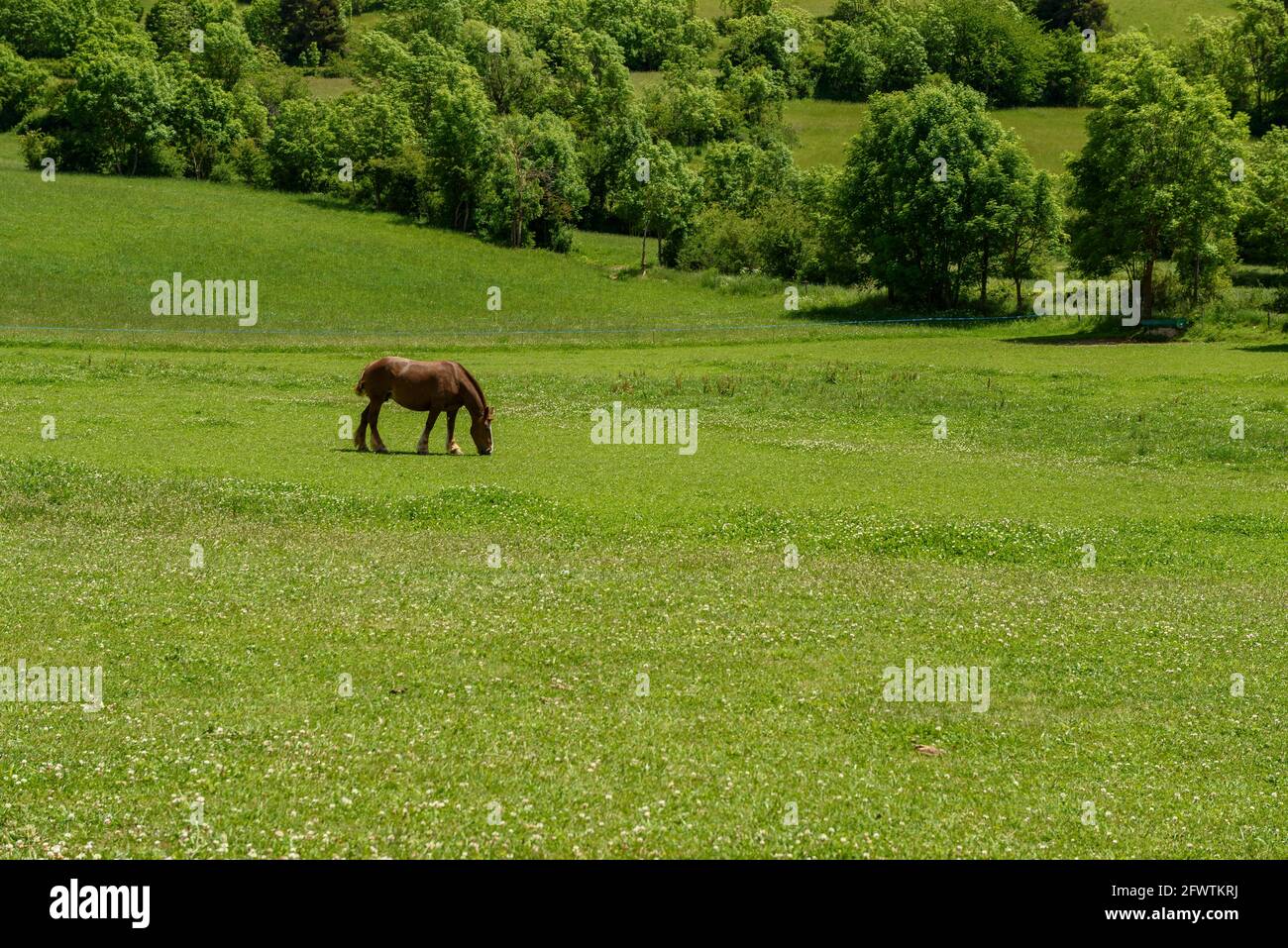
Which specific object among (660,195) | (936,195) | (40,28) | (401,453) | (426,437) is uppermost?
(40,28)

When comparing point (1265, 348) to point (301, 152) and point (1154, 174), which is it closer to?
point (1154, 174)

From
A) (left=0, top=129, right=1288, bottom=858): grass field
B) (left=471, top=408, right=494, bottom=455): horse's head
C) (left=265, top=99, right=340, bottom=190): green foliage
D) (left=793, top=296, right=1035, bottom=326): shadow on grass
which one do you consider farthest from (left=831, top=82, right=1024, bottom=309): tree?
(left=471, top=408, right=494, bottom=455): horse's head

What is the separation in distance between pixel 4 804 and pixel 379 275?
9203cm

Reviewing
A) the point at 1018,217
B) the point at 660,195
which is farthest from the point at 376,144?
the point at 1018,217

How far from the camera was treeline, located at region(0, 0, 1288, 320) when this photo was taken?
8138 centimetres

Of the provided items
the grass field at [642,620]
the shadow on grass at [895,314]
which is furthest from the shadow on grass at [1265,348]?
the grass field at [642,620]

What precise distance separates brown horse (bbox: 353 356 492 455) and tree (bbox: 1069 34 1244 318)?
59716 mm

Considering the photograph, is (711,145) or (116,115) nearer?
(116,115)

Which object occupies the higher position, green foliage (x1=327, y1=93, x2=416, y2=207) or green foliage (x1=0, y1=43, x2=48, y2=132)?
green foliage (x1=0, y1=43, x2=48, y2=132)

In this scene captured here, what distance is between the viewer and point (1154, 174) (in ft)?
262

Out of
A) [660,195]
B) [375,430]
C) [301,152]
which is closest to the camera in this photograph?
[375,430]

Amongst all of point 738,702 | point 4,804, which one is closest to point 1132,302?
point 738,702

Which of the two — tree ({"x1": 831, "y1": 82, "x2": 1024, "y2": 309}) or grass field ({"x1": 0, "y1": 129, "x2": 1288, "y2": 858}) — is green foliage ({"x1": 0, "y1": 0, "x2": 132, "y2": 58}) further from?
grass field ({"x1": 0, "y1": 129, "x2": 1288, "y2": 858})

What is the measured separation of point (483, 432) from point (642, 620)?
58.4 feet
